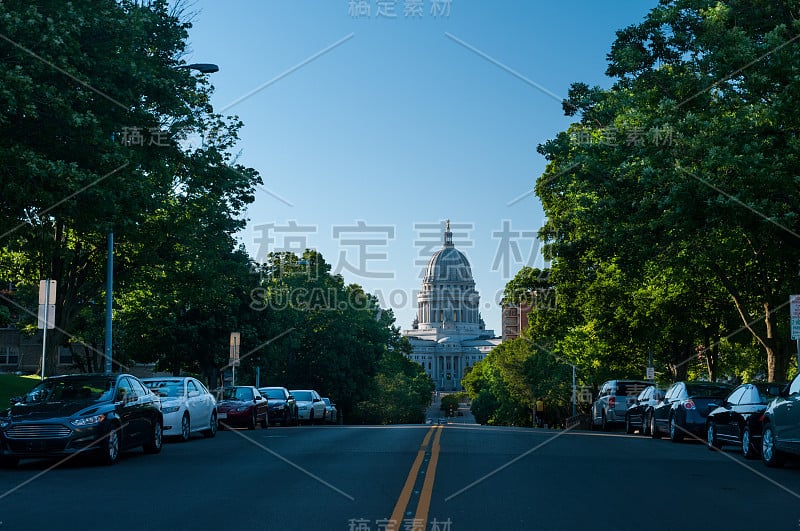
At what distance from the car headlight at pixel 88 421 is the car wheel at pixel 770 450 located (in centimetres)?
1083

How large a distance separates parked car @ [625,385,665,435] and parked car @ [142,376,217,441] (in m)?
12.0

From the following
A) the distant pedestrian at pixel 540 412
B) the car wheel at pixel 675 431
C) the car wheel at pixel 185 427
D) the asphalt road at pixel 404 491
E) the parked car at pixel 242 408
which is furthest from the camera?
the distant pedestrian at pixel 540 412

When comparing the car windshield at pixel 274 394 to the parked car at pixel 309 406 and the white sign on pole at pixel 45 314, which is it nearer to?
the parked car at pixel 309 406

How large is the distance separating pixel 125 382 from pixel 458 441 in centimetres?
758

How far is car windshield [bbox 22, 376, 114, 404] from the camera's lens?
1664 centimetres

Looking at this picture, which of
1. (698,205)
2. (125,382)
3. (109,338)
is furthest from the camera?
(109,338)

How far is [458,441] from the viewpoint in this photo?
849 inches

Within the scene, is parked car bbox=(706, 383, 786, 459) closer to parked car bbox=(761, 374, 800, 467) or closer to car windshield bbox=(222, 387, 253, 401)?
parked car bbox=(761, 374, 800, 467)

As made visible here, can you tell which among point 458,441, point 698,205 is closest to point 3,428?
point 458,441

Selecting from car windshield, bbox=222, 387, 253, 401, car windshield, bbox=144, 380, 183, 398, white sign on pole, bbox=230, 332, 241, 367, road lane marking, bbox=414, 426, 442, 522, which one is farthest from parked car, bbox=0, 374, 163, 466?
white sign on pole, bbox=230, 332, 241, 367

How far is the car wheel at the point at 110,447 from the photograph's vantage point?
15.7 m

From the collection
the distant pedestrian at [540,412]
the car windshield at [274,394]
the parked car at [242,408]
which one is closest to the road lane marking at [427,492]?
the parked car at [242,408]

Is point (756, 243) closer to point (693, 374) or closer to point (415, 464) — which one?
point (415, 464)

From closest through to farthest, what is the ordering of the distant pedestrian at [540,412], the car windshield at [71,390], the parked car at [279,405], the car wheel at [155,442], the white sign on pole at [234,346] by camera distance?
the car windshield at [71,390]
the car wheel at [155,442]
the parked car at [279,405]
the white sign on pole at [234,346]
the distant pedestrian at [540,412]
